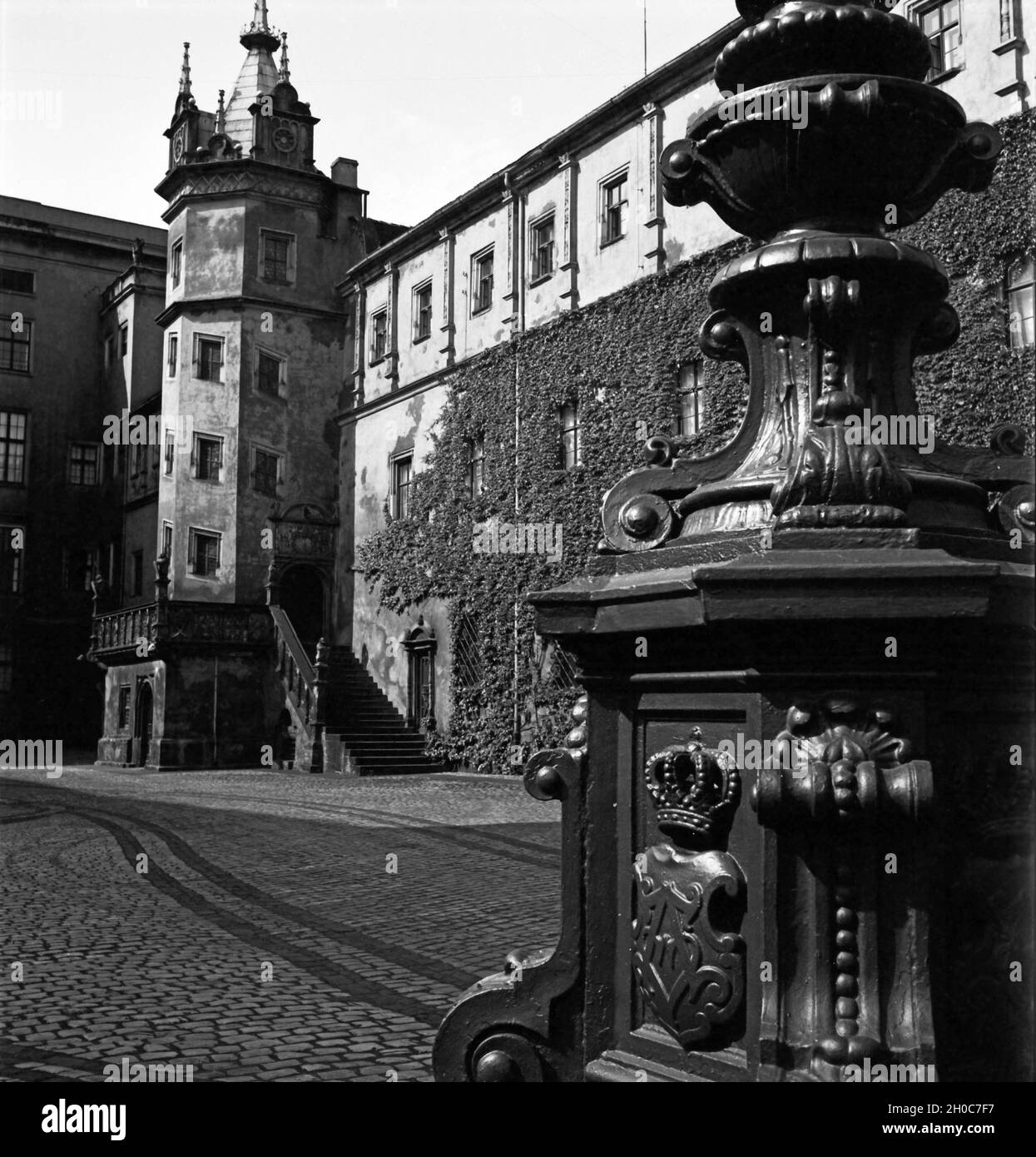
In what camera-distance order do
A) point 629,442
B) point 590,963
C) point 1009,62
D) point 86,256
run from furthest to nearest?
point 86,256 < point 629,442 < point 1009,62 < point 590,963

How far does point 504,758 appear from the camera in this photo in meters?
24.6

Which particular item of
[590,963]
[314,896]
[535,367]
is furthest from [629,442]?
[590,963]

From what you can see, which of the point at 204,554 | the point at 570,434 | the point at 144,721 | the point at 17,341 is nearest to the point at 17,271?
the point at 17,341

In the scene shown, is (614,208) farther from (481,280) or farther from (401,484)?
(401,484)

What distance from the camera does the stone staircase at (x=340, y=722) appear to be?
84.8 ft

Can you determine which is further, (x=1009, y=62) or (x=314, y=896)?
(x=1009, y=62)

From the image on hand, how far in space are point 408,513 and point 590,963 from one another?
85.6 feet

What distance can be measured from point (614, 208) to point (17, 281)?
88.4 feet

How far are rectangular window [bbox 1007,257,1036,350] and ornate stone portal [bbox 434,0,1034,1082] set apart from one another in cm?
1359

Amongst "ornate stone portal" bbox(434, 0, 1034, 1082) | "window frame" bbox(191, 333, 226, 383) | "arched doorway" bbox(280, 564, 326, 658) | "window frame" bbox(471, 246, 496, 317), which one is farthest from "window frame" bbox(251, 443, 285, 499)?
"ornate stone portal" bbox(434, 0, 1034, 1082)

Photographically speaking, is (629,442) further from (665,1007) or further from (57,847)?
(665,1007)

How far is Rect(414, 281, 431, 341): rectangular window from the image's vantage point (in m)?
29.7

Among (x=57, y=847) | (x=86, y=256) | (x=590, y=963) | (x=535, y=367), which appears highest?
(x=86, y=256)
